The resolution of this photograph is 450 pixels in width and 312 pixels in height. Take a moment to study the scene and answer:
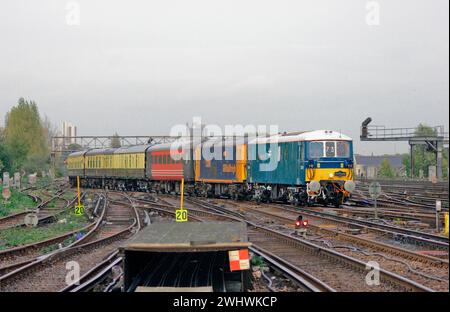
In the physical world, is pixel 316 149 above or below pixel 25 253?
above

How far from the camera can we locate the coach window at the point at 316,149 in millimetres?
24656

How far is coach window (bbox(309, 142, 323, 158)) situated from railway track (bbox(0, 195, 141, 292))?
26.8 ft

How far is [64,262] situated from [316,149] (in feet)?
46.0

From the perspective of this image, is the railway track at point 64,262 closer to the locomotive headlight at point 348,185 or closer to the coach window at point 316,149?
the coach window at point 316,149

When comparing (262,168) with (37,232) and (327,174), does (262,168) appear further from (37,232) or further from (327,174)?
(37,232)

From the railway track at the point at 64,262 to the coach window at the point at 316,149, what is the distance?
8.15 metres

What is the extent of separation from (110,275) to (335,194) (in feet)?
51.4

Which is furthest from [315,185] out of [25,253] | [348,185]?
[25,253]

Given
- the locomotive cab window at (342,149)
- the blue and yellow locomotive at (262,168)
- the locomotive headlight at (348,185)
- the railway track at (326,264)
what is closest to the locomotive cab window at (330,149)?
the blue and yellow locomotive at (262,168)

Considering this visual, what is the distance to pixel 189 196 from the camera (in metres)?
38.1

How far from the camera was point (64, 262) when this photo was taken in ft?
42.6
